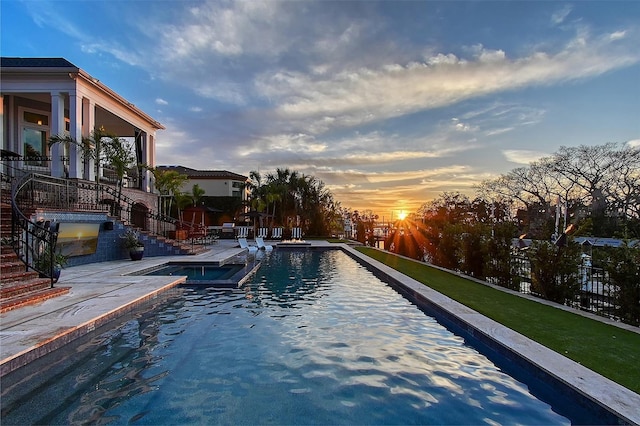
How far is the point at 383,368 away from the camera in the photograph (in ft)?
13.4

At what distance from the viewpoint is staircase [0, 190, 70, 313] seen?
5.44 meters

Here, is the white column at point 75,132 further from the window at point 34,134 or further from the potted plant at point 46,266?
the potted plant at point 46,266

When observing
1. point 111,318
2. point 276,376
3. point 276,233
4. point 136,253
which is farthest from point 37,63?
point 276,376

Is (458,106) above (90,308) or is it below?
above

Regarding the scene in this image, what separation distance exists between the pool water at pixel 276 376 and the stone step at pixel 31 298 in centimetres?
162

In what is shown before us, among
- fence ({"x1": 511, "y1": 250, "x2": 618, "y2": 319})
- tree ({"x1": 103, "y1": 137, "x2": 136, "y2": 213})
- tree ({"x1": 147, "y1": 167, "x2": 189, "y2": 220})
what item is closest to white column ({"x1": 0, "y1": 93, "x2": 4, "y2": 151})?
tree ({"x1": 103, "y1": 137, "x2": 136, "y2": 213})

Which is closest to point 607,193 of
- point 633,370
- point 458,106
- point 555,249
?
point 458,106

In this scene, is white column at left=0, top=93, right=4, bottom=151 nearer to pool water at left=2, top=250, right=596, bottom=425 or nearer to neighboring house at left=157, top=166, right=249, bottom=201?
pool water at left=2, top=250, right=596, bottom=425

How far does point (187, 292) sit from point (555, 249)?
26.8 feet

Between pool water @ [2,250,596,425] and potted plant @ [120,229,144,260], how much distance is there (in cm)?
723

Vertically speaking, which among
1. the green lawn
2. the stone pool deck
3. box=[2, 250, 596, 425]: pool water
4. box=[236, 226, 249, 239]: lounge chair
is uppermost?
box=[236, 226, 249, 239]: lounge chair

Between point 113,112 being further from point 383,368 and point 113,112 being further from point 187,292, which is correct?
point 383,368

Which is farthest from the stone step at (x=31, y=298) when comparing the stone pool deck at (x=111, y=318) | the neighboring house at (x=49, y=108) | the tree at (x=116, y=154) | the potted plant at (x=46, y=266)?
the neighboring house at (x=49, y=108)

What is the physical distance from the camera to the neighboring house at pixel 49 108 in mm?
14578
